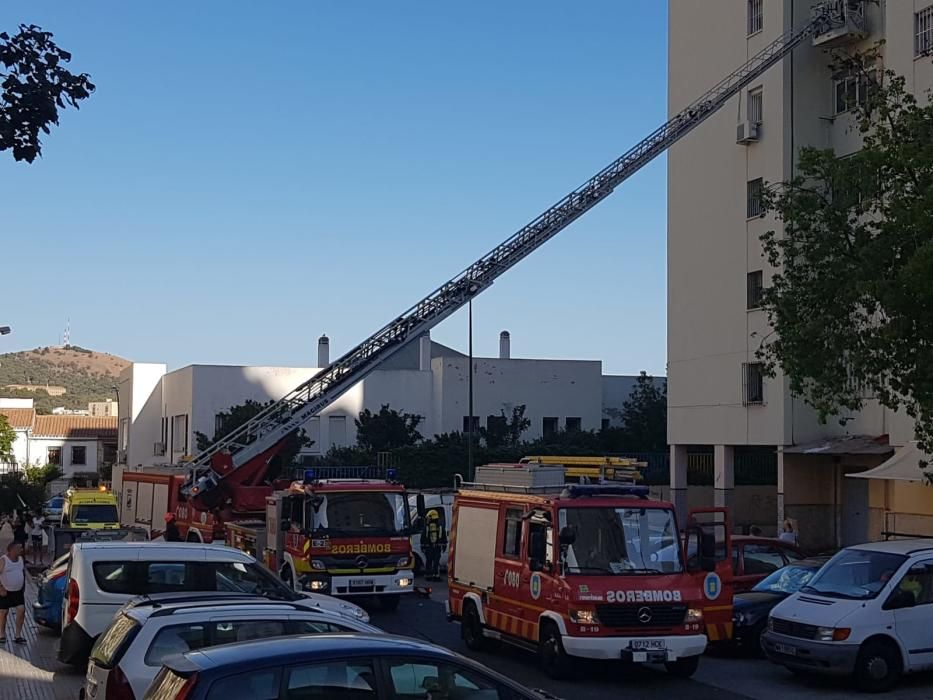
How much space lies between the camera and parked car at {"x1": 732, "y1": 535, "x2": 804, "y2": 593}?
1903 centimetres

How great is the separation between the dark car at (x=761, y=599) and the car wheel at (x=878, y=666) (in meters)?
2.48

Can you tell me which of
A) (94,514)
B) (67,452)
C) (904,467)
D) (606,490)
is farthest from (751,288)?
(67,452)

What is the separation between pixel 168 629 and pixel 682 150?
32.8 meters

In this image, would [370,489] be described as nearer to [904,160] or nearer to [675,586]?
[675,586]

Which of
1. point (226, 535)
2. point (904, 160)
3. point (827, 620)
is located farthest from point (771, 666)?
point (226, 535)

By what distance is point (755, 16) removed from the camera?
36344 millimetres

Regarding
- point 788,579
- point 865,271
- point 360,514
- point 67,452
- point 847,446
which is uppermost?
point 865,271

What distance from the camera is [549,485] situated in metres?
16.3

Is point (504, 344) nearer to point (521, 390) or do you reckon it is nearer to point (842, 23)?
point (521, 390)

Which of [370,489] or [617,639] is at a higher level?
[370,489]

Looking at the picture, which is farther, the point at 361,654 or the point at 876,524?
the point at 876,524

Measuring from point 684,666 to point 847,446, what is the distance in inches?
734

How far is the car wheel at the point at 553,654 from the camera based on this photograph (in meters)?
14.7

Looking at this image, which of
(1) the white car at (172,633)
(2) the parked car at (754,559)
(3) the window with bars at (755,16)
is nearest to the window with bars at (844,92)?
(3) the window with bars at (755,16)
